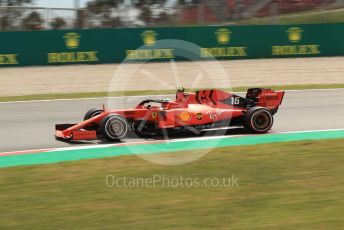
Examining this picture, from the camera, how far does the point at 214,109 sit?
33.2ft

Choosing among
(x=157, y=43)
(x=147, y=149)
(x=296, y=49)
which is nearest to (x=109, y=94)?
(x=157, y=43)

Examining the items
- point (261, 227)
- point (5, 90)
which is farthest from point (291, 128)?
point (5, 90)

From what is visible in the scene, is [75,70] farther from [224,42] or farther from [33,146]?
[33,146]

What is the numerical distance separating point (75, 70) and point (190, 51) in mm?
4997

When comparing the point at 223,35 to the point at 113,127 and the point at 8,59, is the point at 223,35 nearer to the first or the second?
the point at 8,59

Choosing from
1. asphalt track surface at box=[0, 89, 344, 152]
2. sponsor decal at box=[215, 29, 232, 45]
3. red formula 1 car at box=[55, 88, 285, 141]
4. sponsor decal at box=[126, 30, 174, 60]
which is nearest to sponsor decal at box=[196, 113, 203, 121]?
red formula 1 car at box=[55, 88, 285, 141]

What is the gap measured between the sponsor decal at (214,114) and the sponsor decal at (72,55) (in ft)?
43.6

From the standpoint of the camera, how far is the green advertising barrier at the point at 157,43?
22141mm

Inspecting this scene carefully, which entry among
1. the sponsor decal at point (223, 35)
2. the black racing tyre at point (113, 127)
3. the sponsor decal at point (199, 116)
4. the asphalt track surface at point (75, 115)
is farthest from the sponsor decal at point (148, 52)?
the black racing tyre at point (113, 127)

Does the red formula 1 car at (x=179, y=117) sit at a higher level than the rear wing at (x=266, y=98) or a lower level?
lower

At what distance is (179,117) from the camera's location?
389 inches

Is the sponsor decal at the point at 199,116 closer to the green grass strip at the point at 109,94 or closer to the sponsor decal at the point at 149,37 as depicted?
the green grass strip at the point at 109,94

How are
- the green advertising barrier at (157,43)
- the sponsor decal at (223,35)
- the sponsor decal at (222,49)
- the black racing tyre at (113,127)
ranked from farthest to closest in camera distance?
the sponsor decal at (223,35), the sponsor decal at (222,49), the green advertising barrier at (157,43), the black racing tyre at (113,127)

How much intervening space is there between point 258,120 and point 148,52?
13.0 meters
